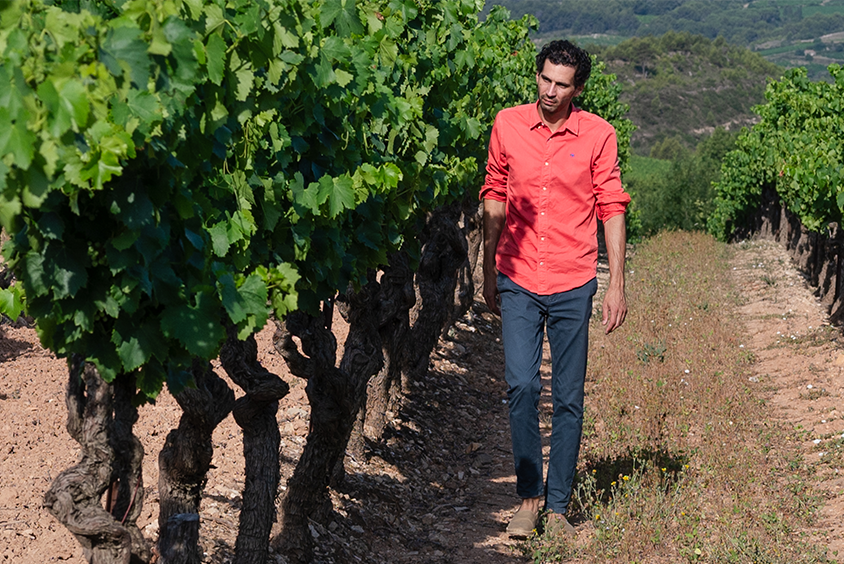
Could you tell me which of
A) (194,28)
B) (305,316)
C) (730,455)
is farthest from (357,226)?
(730,455)

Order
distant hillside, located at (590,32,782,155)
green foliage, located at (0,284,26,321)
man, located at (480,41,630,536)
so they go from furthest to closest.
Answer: distant hillside, located at (590,32,782,155), man, located at (480,41,630,536), green foliage, located at (0,284,26,321)

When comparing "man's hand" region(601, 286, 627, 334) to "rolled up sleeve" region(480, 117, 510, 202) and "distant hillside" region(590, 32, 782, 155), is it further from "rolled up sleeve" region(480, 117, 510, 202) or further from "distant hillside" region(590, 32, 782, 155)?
"distant hillside" region(590, 32, 782, 155)

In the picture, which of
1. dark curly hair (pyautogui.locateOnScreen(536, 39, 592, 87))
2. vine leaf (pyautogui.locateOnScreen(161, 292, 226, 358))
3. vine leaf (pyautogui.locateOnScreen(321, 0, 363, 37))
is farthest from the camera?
dark curly hair (pyautogui.locateOnScreen(536, 39, 592, 87))

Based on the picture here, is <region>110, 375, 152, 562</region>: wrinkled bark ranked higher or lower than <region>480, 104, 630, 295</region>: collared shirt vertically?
lower

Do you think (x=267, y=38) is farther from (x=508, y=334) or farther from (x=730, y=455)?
(x=730, y=455)

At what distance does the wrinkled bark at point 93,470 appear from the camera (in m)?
3.21

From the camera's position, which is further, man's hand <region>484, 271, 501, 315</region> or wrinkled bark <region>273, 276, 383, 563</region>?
man's hand <region>484, 271, 501, 315</region>

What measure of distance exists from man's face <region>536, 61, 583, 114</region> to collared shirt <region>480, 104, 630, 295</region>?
0.44 ft

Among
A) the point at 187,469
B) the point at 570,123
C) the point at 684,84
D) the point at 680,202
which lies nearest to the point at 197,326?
the point at 187,469

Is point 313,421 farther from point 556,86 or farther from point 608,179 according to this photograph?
point 556,86

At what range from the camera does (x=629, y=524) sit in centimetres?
535

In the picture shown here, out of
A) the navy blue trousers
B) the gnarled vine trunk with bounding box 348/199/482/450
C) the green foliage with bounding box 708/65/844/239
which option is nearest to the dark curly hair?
the navy blue trousers

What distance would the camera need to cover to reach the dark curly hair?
16.2 feet

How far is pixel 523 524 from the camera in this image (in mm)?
5230
